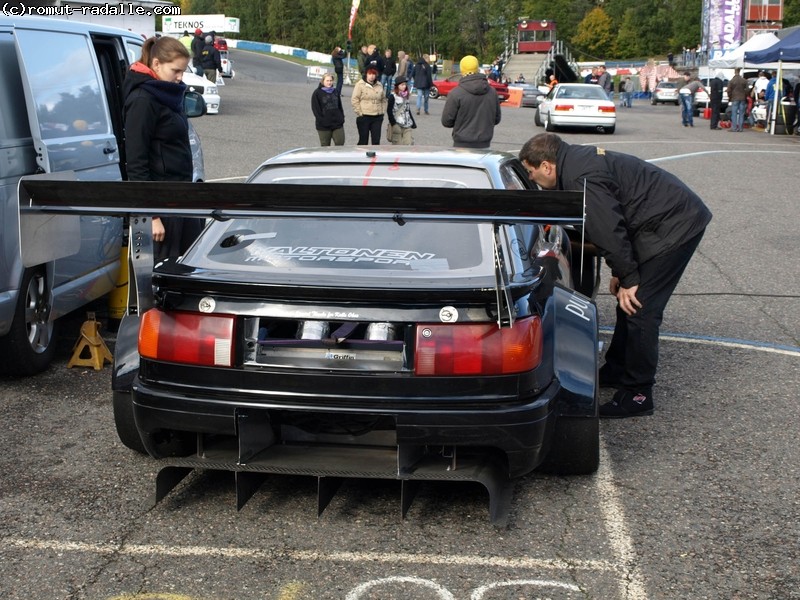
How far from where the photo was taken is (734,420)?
557cm

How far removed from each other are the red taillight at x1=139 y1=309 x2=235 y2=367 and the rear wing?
0.95 feet

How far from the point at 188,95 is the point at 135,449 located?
12.6 ft

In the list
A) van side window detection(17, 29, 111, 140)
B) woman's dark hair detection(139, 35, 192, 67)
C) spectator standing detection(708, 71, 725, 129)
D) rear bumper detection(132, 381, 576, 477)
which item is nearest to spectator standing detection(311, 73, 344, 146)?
van side window detection(17, 29, 111, 140)

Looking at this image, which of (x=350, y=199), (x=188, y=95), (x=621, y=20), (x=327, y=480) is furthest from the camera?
(x=621, y=20)

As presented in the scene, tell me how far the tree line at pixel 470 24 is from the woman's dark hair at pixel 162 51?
84.1 m

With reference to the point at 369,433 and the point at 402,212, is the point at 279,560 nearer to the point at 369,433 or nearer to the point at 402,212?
the point at 369,433

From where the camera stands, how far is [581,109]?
28391mm

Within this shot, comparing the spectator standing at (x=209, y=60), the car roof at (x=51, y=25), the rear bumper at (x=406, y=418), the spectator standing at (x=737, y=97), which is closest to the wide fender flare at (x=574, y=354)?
the rear bumper at (x=406, y=418)

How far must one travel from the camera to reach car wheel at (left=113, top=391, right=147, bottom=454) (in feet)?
15.1

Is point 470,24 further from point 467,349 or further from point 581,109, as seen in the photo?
point 467,349

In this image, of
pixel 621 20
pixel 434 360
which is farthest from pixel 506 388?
pixel 621 20

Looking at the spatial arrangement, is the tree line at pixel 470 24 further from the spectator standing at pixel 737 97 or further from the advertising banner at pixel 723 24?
the spectator standing at pixel 737 97

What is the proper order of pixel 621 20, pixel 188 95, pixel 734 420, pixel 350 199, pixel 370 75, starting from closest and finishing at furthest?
pixel 350 199, pixel 734 420, pixel 188 95, pixel 370 75, pixel 621 20

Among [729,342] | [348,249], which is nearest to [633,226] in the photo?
[348,249]
